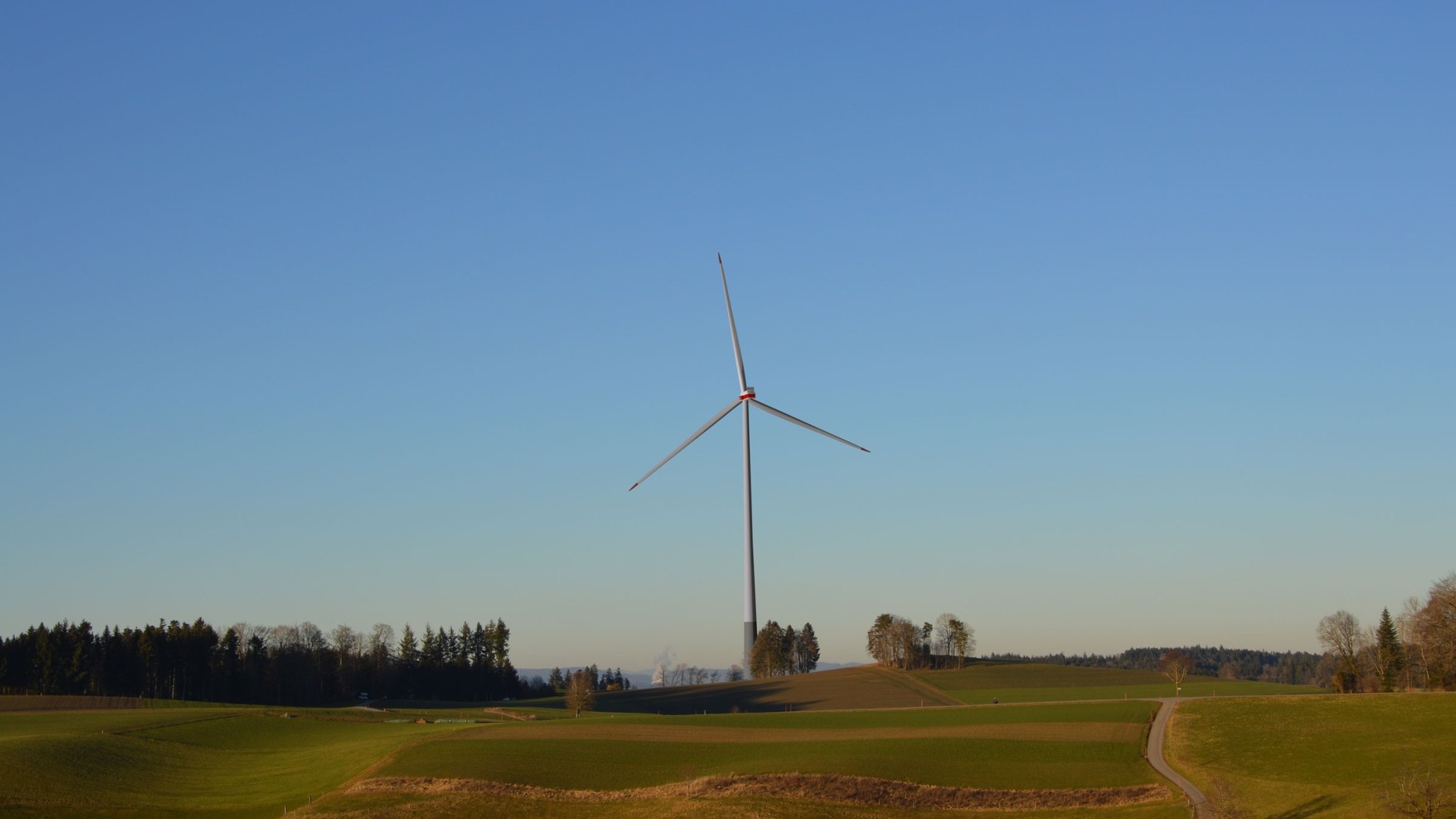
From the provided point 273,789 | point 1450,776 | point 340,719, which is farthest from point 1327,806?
point 340,719

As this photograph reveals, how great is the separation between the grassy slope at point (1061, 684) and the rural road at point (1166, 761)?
2522cm

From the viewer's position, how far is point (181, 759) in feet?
258

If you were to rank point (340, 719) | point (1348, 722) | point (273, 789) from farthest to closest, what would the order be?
point (340, 719) → point (1348, 722) → point (273, 789)

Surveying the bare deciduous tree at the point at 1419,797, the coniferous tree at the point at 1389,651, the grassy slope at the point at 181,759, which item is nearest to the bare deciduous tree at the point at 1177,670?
the coniferous tree at the point at 1389,651

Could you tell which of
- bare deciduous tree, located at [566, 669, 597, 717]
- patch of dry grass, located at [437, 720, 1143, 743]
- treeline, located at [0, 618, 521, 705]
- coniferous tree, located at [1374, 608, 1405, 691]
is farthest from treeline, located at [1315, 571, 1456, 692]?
treeline, located at [0, 618, 521, 705]

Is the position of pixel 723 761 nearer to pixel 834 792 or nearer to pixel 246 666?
pixel 834 792

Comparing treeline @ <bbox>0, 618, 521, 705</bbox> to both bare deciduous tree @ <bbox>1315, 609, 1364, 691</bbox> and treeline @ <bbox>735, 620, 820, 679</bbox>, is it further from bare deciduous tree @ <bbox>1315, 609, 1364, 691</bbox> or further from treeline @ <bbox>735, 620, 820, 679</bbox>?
bare deciduous tree @ <bbox>1315, 609, 1364, 691</bbox>

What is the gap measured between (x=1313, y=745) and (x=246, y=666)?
126 meters

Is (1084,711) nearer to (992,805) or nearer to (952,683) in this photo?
(992,805)

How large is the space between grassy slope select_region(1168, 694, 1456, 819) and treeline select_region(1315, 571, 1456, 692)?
1387 cm

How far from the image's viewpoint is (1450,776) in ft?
196

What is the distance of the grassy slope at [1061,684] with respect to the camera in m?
124

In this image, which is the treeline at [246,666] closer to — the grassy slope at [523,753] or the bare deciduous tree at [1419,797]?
the grassy slope at [523,753]

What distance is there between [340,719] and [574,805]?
49.1 metres
